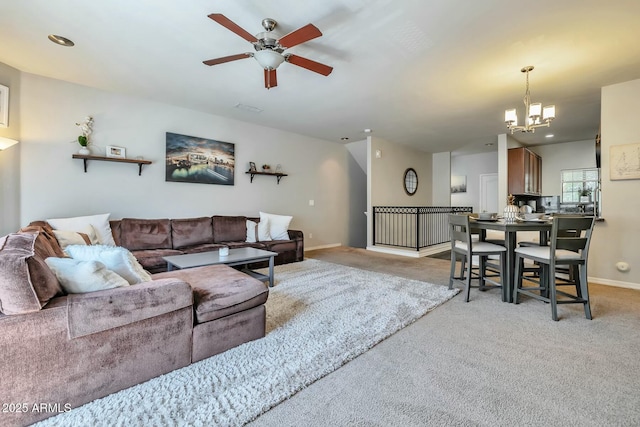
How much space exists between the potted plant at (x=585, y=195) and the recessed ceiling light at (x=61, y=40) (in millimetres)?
9074

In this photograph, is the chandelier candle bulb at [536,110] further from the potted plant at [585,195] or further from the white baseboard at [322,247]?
the potted plant at [585,195]

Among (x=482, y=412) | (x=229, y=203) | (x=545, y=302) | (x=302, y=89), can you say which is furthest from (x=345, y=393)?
(x=229, y=203)

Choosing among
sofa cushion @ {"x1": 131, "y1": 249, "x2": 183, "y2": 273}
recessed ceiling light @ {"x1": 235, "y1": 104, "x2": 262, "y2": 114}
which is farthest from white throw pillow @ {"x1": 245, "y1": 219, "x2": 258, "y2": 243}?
recessed ceiling light @ {"x1": 235, "y1": 104, "x2": 262, "y2": 114}

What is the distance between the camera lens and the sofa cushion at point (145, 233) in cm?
368

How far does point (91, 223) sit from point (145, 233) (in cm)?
61

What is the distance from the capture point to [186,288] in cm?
169

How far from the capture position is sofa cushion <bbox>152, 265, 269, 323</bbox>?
1.76 m

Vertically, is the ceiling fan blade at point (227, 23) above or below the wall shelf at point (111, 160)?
above

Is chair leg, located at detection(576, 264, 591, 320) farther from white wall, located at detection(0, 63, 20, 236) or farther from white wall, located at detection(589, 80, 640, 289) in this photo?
white wall, located at detection(0, 63, 20, 236)

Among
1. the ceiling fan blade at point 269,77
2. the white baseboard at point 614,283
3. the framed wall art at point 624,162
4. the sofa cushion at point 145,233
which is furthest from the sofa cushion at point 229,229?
the framed wall art at point 624,162

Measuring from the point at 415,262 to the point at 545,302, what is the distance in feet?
7.18

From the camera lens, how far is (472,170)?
823 centimetres

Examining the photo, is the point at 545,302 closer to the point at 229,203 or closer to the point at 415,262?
the point at 415,262

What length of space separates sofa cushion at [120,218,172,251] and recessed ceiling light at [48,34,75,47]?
2075mm
